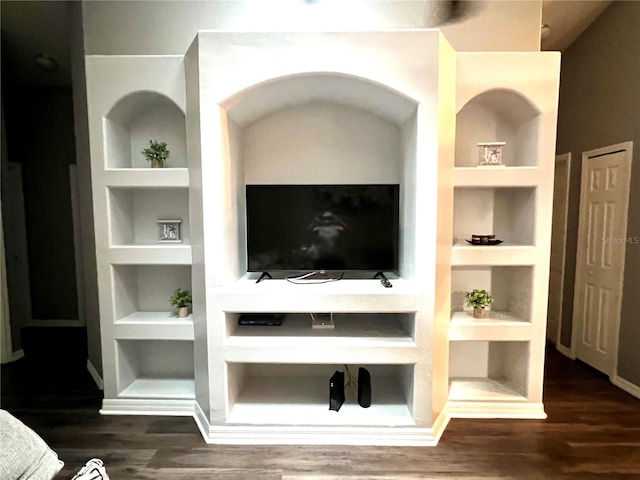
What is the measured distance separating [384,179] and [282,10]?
4.78 feet

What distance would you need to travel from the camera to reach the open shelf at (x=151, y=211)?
2.75 m

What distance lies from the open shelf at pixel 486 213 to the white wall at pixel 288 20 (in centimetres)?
105

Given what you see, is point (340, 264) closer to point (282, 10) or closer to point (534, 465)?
point (534, 465)

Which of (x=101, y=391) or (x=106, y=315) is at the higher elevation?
(x=106, y=315)

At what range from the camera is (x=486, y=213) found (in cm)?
274

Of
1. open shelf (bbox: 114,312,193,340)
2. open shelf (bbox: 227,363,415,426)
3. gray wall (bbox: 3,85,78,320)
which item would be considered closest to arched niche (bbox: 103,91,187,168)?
open shelf (bbox: 114,312,193,340)

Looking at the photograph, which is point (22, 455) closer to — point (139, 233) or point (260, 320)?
point (260, 320)

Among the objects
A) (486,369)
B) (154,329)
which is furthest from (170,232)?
(486,369)

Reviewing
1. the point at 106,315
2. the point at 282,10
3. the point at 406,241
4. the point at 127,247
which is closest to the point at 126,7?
the point at 282,10

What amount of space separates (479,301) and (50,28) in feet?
14.1

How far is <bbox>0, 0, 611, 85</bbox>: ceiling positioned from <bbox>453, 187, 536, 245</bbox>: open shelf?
174 centimetres

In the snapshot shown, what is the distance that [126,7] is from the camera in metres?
2.68

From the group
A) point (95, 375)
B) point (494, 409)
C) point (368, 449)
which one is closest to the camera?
point (368, 449)

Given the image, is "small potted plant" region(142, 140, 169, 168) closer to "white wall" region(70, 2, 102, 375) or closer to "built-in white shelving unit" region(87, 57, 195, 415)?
"built-in white shelving unit" region(87, 57, 195, 415)
